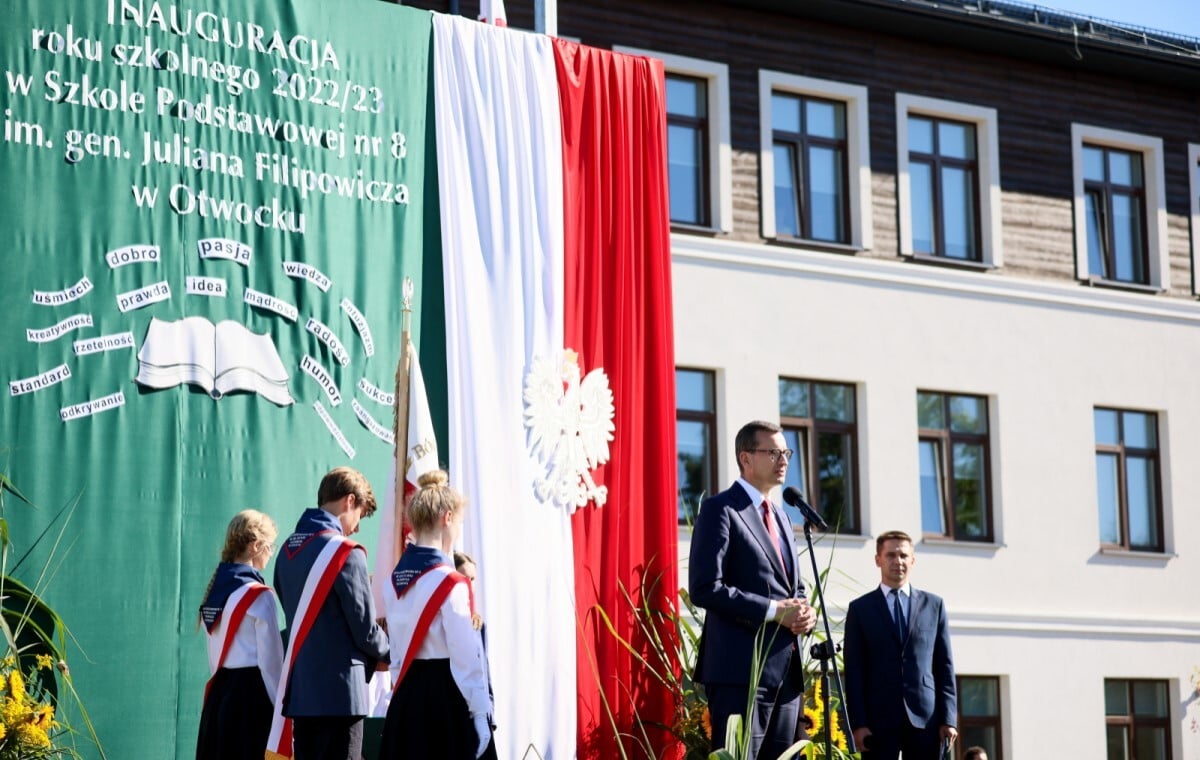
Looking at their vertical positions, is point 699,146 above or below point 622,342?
above

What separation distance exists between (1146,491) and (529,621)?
11216mm

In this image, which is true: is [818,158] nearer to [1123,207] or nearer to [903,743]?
[1123,207]

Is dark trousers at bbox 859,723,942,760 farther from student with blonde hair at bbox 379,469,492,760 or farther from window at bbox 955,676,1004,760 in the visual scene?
window at bbox 955,676,1004,760

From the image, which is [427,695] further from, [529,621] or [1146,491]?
[1146,491]

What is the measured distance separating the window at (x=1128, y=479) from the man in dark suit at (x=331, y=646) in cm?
1330

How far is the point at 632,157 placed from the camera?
11.6 m

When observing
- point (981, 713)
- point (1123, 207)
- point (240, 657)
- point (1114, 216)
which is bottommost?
point (981, 713)

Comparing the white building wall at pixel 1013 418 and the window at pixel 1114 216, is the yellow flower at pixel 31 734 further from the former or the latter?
the window at pixel 1114 216

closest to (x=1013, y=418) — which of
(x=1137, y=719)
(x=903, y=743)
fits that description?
(x=1137, y=719)

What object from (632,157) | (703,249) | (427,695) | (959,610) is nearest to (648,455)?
(632,157)

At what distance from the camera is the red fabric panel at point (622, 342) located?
424 inches

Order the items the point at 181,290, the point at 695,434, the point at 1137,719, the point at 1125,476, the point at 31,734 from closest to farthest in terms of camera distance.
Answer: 1. the point at 31,734
2. the point at 181,290
3. the point at 695,434
4. the point at 1137,719
5. the point at 1125,476

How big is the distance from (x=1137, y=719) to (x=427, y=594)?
13.8 m

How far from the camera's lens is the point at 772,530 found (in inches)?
316
